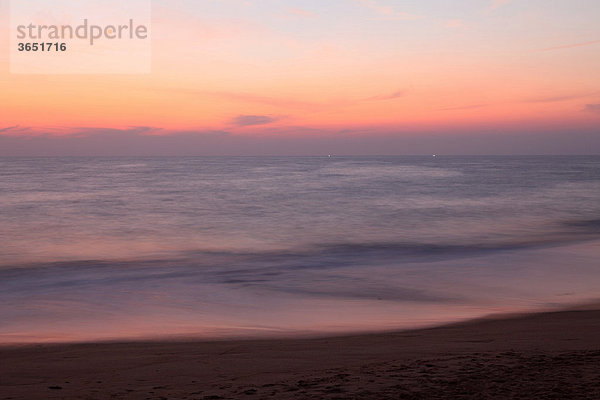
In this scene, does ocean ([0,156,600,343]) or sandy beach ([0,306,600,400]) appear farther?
ocean ([0,156,600,343])

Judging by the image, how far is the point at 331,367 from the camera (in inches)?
249

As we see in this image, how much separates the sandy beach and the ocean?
105 centimetres

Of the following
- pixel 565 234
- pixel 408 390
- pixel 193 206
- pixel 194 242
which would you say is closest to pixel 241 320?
pixel 408 390

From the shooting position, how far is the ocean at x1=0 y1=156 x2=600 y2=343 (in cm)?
962

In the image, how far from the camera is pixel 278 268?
16.3m

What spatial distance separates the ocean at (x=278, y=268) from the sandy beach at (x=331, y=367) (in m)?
1.05

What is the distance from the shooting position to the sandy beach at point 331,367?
5375mm

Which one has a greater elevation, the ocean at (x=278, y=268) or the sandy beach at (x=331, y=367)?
the ocean at (x=278, y=268)

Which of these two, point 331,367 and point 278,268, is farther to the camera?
point 278,268

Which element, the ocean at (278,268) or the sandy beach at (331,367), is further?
the ocean at (278,268)

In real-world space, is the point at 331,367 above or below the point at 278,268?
below

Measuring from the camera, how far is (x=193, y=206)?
3891cm

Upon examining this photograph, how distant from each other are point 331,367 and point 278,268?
32.9 ft

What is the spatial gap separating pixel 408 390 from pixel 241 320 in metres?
4.70
